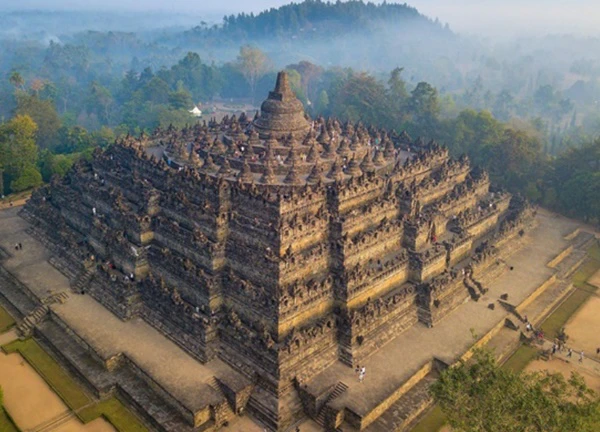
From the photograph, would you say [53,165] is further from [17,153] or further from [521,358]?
[521,358]

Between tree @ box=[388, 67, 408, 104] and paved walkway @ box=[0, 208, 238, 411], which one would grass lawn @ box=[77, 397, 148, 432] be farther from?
tree @ box=[388, 67, 408, 104]

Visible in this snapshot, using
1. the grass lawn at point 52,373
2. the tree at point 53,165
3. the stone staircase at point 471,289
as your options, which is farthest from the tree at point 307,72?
the grass lawn at point 52,373

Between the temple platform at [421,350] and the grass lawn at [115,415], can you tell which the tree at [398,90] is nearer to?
the temple platform at [421,350]

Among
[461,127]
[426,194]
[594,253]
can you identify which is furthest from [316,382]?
[461,127]

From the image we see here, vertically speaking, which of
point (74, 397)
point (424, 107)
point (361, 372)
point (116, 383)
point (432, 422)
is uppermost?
point (424, 107)

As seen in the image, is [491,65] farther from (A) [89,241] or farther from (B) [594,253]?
(A) [89,241]

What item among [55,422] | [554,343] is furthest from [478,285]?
[55,422]

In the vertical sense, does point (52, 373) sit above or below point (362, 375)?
below

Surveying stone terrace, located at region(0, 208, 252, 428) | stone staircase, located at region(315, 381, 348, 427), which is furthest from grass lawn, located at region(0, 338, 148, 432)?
stone staircase, located at region(315, 381, 348, 427)
